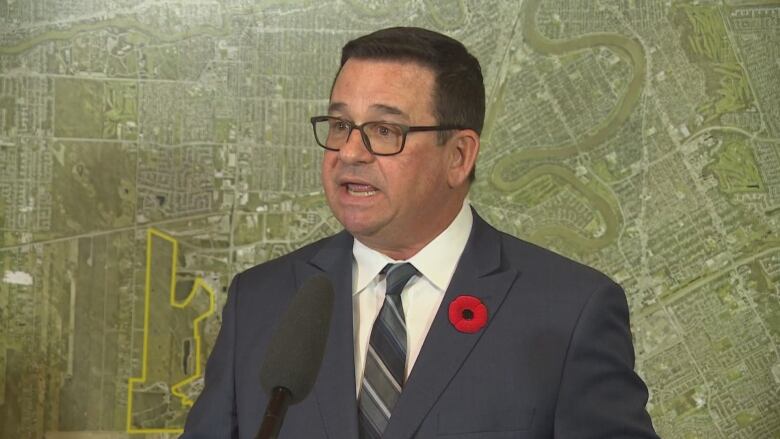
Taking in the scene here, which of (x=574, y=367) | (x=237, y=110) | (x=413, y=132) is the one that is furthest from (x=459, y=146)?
(x=237, y=110)

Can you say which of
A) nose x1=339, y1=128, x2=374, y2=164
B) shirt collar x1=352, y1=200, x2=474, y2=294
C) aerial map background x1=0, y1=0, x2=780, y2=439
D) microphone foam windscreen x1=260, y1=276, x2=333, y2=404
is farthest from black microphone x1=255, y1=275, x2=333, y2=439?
aerial map background x1=0, y1=0, x2=780, y2=439

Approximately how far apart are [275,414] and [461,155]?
2.71ft

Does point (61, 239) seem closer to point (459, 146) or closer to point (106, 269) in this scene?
point (106, 269)

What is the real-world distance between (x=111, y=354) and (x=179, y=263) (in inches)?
10.7

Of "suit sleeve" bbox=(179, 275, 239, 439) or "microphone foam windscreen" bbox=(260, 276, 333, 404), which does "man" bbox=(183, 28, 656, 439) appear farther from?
"microphone foam windscreen" bbox=(260, 276, 333, 404)

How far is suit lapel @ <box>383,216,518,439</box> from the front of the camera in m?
1.48

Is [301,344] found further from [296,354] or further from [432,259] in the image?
[432,259]

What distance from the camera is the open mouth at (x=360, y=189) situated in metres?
1.53

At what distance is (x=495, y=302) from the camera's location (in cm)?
157

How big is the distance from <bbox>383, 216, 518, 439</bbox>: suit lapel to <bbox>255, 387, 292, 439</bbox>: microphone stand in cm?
54

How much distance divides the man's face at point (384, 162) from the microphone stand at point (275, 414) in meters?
0.60

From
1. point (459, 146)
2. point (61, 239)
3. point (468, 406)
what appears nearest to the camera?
point (468, 406)

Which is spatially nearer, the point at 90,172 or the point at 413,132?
the point at 413,132

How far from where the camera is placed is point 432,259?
5.33 ft
